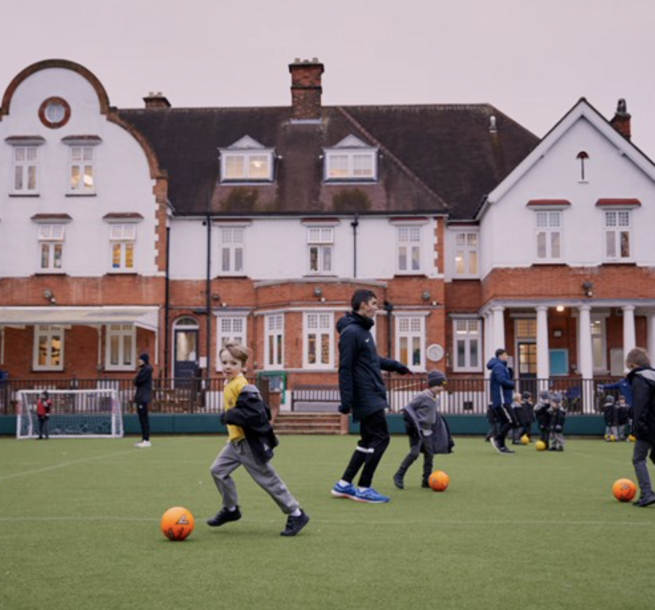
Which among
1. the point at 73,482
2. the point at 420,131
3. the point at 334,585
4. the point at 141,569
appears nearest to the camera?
the point at 334,585

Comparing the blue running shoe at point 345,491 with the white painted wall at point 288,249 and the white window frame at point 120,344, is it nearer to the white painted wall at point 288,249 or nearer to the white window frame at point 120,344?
the white painted wall at point 288,249

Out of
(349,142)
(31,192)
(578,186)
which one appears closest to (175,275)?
(31,192)

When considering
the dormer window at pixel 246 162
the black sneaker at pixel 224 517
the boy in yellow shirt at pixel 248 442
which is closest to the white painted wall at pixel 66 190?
the dormer window at pixel 246 162

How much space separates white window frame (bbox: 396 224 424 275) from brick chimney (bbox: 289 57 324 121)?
22.6 feet

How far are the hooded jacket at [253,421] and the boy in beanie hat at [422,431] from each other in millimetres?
4197

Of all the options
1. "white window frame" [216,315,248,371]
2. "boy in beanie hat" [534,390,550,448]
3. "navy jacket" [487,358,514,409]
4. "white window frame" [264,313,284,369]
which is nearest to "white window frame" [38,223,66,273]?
"white window frame" [216,315,248,371]

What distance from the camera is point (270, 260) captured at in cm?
3566

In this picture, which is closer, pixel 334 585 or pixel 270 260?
pixel 334 585

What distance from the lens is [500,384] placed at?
733 inches

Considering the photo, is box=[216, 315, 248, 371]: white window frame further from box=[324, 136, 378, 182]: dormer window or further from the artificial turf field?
the artificial turf field

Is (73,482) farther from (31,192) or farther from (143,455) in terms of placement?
(31,192)

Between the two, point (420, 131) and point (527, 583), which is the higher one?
point (420, 131)

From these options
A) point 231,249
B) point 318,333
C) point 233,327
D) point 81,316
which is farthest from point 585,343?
point 81,316

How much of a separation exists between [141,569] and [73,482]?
6.57 metres
